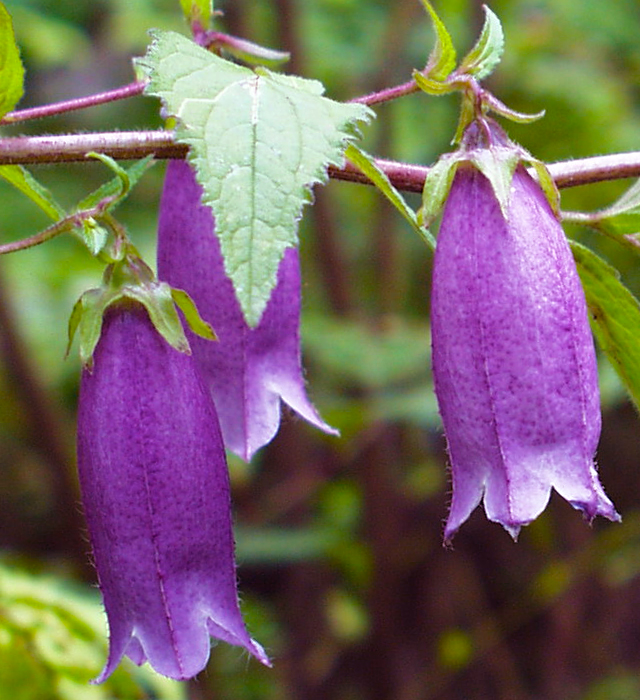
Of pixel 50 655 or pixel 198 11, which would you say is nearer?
pixel 198 11

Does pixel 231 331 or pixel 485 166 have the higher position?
pixel 485 166

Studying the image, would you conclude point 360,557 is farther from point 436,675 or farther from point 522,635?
point 522,635

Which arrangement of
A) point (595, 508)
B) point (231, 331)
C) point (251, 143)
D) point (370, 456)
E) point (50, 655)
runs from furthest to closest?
point (370, 456)
point (50, 655)
point (231, 331)
point (595, 508)
point (251, 143)

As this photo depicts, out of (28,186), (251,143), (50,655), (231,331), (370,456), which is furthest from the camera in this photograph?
(370,456)

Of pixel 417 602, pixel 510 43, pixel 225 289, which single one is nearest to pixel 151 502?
pixel 225 289

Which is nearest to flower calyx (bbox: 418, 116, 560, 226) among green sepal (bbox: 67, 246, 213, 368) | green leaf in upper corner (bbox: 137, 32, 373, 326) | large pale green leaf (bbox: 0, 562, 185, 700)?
green leaf in upper corner (bbox: 137, 32, 373, 326)

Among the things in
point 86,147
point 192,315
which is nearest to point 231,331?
point 192,315

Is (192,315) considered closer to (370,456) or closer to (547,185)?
(547,185)

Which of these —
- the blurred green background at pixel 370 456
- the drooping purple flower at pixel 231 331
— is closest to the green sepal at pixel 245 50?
the drooping purple flower at pixel 231 331

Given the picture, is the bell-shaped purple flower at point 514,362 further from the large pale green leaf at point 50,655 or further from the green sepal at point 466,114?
the large pale green leaf at point 50,655
